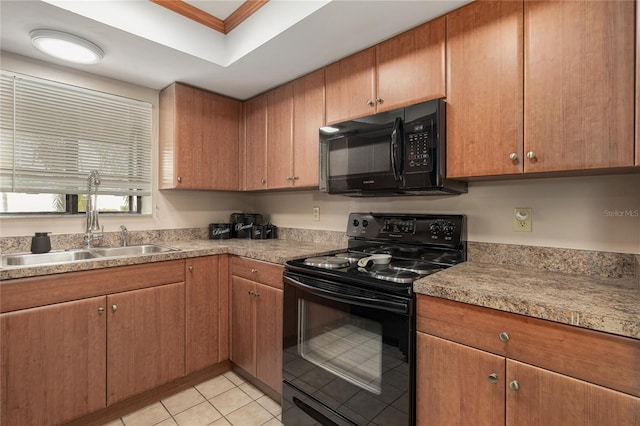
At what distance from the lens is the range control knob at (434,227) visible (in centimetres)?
173

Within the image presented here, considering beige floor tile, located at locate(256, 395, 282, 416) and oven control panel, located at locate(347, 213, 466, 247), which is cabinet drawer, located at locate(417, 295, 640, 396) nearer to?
oven control panel, located at locate(347, 213, 466, 247)

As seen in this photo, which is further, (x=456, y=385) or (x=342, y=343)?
(x=342, y=343)

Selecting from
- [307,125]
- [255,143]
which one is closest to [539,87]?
[307,125]

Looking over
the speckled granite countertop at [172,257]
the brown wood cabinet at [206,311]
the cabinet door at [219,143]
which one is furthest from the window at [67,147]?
the brown wood cabinet at [206,311]

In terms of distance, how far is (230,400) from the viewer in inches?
75.8

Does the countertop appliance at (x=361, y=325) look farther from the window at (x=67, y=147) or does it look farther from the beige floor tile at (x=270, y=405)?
the window at (x=67, y=147)

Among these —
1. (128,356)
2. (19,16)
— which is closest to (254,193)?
(128,356)

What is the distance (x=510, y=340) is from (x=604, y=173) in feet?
2.87

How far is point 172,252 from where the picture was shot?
1950 mm

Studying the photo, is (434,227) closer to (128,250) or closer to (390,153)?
(390,153)

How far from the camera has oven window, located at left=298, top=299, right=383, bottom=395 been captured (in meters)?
1.29

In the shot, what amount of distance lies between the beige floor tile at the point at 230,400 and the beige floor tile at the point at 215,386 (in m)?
0.05

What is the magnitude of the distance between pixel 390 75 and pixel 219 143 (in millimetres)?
1559

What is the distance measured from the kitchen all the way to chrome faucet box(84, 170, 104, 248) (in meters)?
0.08
